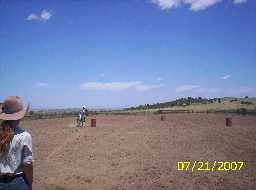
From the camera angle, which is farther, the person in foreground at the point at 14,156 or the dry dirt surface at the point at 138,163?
the dry dirt surface at the point at 138,163

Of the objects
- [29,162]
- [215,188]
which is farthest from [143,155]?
[29,162]

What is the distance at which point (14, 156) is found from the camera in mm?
4367

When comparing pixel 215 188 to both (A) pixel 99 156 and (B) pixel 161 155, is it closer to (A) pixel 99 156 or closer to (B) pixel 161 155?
(B) pixel 161 155

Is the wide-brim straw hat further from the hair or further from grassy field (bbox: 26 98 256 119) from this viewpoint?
grassy field (bbox: 26 98 256 119)

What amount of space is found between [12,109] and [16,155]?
590 mm

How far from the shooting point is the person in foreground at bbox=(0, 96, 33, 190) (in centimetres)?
430

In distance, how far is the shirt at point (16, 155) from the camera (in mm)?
4348

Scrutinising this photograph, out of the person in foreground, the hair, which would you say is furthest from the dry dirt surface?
the hair

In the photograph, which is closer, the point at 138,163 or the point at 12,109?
the point at 12,109

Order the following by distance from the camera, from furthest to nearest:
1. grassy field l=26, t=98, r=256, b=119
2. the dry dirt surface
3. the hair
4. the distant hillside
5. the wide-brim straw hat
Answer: the distant hillside < grassy field l=26, t=98, r=256, b=119 < the dry dirt surface < the wide-brim straw hat < the hair

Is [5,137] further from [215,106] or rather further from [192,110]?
[215,106]
